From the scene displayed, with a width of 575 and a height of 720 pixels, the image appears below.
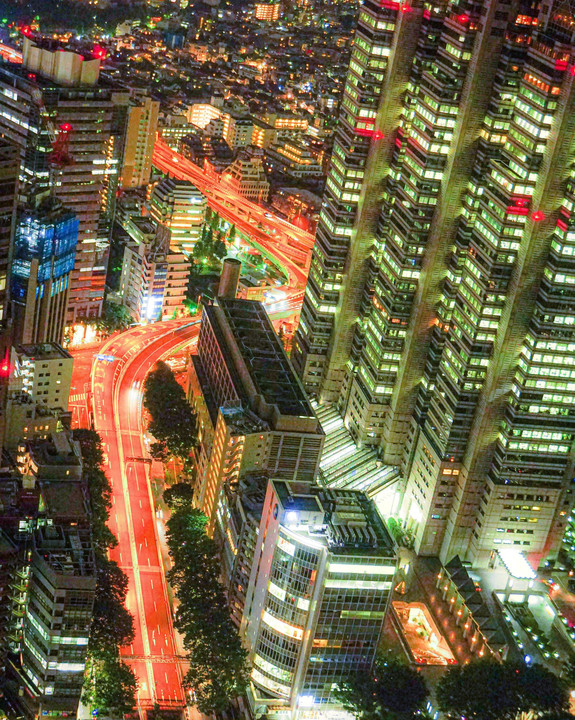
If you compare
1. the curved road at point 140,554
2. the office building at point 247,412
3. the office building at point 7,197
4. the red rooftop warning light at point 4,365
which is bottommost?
the curved road at point 140,554

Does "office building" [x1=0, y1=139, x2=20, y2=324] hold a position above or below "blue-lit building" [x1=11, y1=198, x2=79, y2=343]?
above

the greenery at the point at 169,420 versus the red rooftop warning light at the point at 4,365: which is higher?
the red rooftop warning light at the point at 4,365

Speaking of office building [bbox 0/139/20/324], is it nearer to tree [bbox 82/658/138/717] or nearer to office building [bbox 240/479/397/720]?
office building [bbox 240/479/397/720]

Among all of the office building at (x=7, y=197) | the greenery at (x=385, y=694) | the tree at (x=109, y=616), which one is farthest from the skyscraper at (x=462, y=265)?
the office building at (x=7, y=197)

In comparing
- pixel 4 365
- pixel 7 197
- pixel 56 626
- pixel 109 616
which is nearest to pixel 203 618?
pixel 109 616

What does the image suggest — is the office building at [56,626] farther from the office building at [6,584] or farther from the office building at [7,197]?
the office building at [7,197]

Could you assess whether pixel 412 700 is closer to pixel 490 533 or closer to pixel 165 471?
pixel 490 533

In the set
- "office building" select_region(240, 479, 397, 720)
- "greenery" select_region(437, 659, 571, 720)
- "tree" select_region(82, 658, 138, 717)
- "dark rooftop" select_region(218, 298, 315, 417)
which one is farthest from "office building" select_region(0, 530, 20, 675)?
"greenery" select_region(437, 659, 571, 720)

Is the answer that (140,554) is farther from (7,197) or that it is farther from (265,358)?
(7,197)
